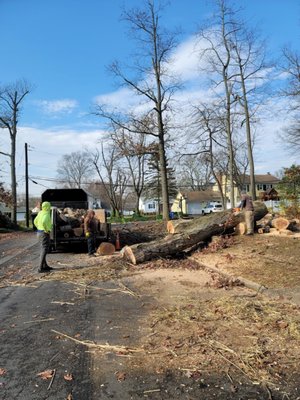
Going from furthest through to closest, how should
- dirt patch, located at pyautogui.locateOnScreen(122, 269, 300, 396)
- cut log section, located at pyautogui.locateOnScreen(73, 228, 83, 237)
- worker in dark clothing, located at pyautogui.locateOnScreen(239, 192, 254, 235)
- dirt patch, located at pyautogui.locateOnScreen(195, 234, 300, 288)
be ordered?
1. cut log section, located at pyautogui.locateOnScreen(73, 228, 83, 237)
2. worker in dark clothing, located at pyautogui.locateOnScreen(239, 192, 254, 235)
3. dirt patch, located at pyautogui.locateOnScreen(195, 234, 300, 288)
4. dirt patch, located at pyautogui.locateOnScreen(122, 269, 300, 396)

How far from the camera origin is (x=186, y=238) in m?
13.0

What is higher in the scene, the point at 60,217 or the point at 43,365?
the point at 60,217

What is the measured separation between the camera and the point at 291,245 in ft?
39.6

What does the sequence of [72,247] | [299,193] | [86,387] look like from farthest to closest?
1. [299,193]
2. [72,247]
3. [86,387]

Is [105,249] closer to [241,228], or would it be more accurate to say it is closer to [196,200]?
[241,228]

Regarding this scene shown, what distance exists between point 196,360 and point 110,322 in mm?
1943

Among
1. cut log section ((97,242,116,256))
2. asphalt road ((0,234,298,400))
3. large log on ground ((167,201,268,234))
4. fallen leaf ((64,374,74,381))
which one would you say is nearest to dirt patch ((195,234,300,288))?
large log on ground ((167,201,268,234))

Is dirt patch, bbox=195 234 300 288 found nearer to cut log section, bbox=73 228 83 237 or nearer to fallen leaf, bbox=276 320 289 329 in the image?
fallen leaf, bbox=276 320 289 329

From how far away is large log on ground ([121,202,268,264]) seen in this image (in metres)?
12.1

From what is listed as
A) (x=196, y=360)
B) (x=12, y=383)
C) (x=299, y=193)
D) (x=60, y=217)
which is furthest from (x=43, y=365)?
(x=299, y=193)

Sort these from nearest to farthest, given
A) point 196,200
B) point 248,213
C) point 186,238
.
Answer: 1. point 186,238
2. point 248,213
3. point 196,200

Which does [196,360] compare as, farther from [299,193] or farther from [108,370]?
[299,193]

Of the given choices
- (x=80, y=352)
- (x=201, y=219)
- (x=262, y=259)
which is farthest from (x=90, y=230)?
(x=80, y=352)

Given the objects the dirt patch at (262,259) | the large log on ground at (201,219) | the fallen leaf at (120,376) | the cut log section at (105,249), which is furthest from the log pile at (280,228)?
the fallen leaf at (120,376)
